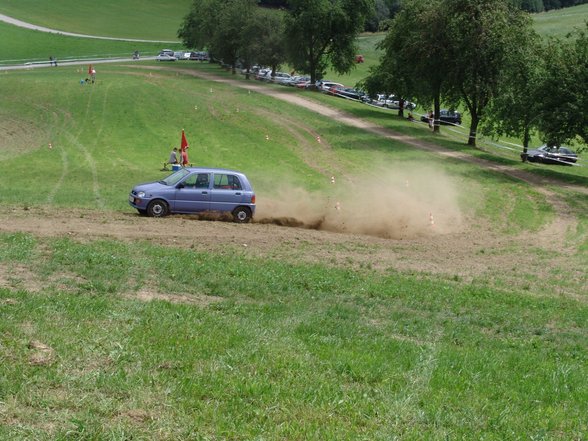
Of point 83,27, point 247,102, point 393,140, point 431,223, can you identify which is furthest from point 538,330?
point 83,27

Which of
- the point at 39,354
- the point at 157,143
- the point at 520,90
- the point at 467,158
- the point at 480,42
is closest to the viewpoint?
the point at 39,354

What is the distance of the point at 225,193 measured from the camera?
2467 centimetres

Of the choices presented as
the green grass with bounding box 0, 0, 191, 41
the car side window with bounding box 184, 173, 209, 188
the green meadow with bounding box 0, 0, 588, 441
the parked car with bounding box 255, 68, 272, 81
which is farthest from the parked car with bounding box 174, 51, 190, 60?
the car side window with bounding box 184, 173, 209, 188

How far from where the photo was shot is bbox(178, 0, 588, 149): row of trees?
137 ft

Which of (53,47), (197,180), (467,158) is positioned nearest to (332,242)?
(197,180)

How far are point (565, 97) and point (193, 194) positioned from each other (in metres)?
25.9

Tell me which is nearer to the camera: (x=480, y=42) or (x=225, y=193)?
(x=225, y=193)

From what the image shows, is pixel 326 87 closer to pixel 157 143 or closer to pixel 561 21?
pixel 157 143

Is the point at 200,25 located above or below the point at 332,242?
above

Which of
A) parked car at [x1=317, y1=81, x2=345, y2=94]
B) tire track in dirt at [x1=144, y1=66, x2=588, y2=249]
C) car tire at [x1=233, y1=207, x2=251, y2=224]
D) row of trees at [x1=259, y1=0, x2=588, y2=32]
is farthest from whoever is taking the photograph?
row of trees at [x1=259, y1=0, x2=588, y2=32]

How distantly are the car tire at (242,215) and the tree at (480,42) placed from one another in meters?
29.3

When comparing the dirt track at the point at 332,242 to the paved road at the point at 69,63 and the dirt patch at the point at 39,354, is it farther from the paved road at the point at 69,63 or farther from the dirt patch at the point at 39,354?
the paved road at the point at 69,63

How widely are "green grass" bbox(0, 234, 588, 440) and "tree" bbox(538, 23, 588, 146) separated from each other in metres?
27.8

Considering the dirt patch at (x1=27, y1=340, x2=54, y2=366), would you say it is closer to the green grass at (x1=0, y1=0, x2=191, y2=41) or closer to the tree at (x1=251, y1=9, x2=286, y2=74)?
the tree at (x1=251, y1=9, x2=286, y2=74)
